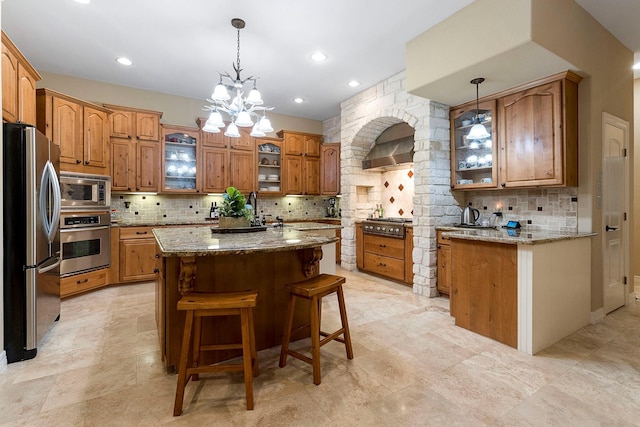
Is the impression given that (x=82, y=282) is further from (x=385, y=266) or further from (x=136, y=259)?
(x=385, y=266)

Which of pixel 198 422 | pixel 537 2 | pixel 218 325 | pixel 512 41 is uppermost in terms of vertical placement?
pixel 537 2

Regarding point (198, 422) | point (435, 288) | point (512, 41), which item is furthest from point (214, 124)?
point (435, 288)

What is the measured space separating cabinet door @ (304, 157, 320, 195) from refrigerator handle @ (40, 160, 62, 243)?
4140 millimetres

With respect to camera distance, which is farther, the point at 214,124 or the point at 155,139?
the point at 155,139

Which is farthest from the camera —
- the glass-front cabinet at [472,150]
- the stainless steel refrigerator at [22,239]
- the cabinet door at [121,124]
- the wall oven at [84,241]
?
the cabinet door at [121,124]

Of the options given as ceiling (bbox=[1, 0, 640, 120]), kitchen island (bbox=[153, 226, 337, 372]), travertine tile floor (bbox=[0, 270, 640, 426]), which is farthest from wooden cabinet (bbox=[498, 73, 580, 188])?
kitchen island (bbox=[153, 226, 337, 372])

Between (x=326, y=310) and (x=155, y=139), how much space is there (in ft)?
12.5

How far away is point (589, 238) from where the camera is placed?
3.00 metres

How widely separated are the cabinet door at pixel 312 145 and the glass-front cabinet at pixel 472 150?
9.80 feet

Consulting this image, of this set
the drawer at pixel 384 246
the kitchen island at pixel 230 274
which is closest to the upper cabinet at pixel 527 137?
the drawer at pixel 384 246

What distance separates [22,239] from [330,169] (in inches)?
191

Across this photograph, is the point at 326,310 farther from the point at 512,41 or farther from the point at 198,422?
the point at 512,41

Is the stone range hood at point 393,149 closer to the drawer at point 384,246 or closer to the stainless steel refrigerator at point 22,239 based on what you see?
the drawer at point 384,246

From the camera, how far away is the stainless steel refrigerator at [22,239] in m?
2.28
